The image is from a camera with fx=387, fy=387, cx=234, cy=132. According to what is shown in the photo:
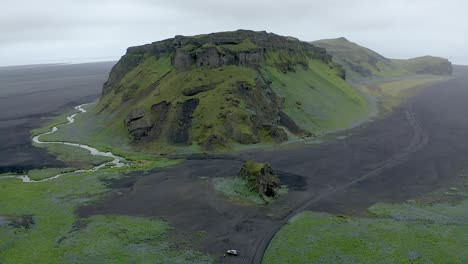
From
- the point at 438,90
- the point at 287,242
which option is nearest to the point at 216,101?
the point at 287,242

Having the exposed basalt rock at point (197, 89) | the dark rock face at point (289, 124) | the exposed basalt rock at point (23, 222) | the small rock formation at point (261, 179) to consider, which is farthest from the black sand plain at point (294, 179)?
the exposed basalt rock at point (197, 89)

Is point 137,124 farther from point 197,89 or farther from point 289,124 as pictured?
point 289,124

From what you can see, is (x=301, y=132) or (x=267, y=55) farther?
(x=267, y=55)

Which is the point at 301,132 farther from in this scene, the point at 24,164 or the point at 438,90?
the point at 438,90

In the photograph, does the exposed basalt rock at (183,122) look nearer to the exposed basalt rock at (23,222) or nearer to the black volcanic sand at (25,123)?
the black volcanic sand at (25,123)

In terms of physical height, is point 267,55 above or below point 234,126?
above

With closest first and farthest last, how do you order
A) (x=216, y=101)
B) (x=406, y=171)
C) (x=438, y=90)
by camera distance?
(x=406, y=171), (x=216, y=101), (x=438, y=90)

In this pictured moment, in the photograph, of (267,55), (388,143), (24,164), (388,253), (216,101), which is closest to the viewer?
(388,253)

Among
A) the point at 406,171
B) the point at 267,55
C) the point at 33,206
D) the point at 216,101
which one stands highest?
the point at 267,55
